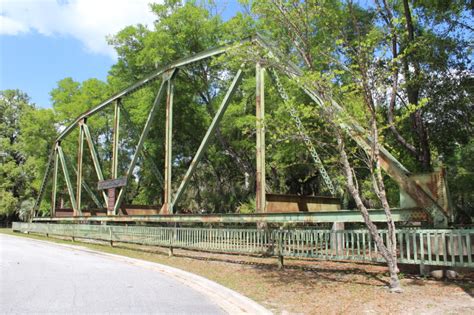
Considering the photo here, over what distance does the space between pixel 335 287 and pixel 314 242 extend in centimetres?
290

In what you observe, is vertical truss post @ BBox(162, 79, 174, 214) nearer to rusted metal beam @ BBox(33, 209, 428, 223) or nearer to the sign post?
rusted metal beam @ BBox(33, 209, 428, 223)

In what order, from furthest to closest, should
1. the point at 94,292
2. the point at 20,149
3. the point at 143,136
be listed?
the point at 20,149 → the point at 143,136 → the point at 94,292

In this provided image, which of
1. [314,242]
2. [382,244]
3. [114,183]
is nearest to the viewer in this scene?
[382,244]

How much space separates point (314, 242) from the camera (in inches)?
439

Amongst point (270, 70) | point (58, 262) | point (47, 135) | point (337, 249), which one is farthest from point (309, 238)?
point (47, 135)

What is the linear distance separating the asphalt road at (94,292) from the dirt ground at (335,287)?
3.98 feet

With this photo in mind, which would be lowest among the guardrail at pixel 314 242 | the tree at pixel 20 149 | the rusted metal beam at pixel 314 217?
the guardrail at pixel 314 242

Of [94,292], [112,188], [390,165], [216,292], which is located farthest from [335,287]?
[112,188]

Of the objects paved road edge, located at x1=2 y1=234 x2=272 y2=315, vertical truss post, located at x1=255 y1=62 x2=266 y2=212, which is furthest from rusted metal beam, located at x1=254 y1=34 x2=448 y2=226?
paved road edge, located at x1=2 y1=234 x2=272 y2=315

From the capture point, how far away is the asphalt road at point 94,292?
6535 mm

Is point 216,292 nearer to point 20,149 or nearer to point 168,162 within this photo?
point 168,162

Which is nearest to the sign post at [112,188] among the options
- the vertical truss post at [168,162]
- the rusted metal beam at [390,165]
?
the vertical truss post at [168,162]

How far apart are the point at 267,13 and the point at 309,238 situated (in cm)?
560

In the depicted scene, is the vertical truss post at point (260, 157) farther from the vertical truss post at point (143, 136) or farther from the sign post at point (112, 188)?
the sign post at point (112, 188)
